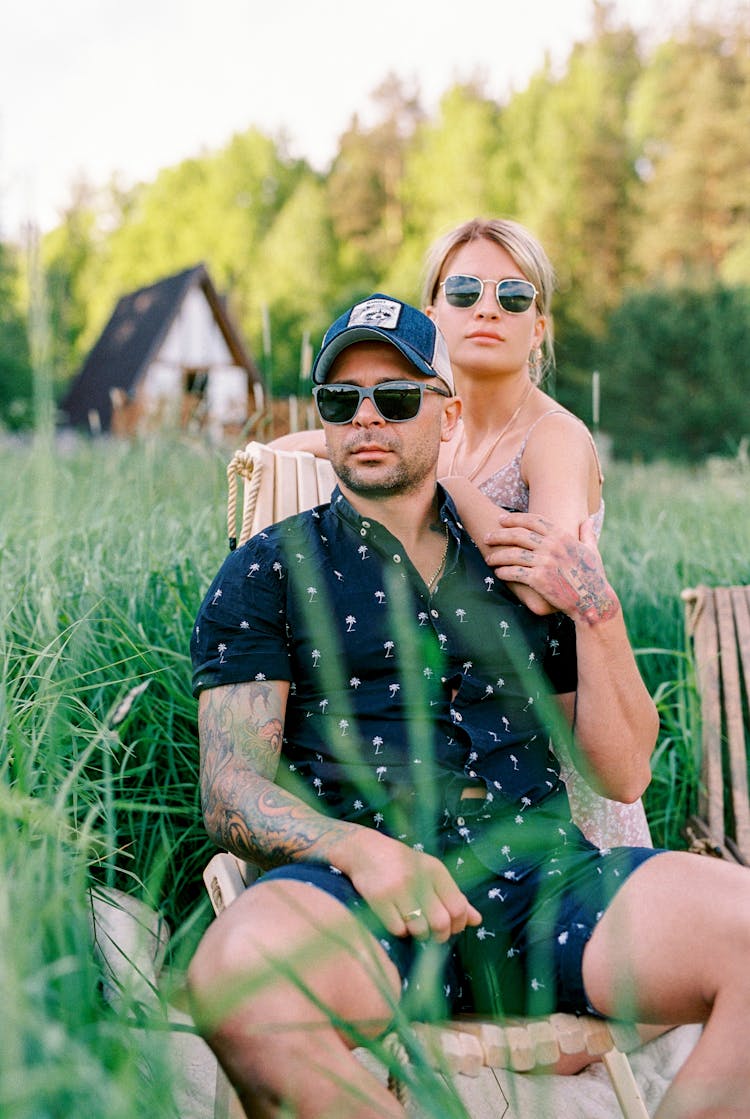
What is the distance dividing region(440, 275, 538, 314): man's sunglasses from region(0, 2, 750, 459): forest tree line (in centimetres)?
1624

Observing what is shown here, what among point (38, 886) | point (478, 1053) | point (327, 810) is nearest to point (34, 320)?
point (38, 886)

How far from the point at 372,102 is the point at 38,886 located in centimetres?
4346

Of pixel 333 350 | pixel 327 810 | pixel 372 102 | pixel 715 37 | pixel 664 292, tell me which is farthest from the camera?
pixel 372 102

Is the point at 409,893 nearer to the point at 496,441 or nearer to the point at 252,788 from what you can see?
the point at 252,788

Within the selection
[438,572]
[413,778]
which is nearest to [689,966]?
[413,778]

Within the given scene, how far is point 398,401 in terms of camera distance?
7.03 ft

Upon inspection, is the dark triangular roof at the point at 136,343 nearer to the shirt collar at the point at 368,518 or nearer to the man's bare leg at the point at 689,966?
the shirt collar at the point at 368,518

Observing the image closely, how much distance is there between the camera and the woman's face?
2797 mm

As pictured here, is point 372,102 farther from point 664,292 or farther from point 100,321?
point 664,292

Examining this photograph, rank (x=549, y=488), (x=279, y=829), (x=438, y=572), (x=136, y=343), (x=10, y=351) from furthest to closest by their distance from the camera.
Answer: (x=136, y=343), (x=10, y=351), (x=549, y=488), (x=438, y=572), (x=279, y=829)

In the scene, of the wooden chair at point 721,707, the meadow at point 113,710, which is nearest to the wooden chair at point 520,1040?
the meadow at point 113,710

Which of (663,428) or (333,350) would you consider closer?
(333,350)

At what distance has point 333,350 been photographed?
84.1 inches

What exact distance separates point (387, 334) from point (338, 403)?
0.18 m
